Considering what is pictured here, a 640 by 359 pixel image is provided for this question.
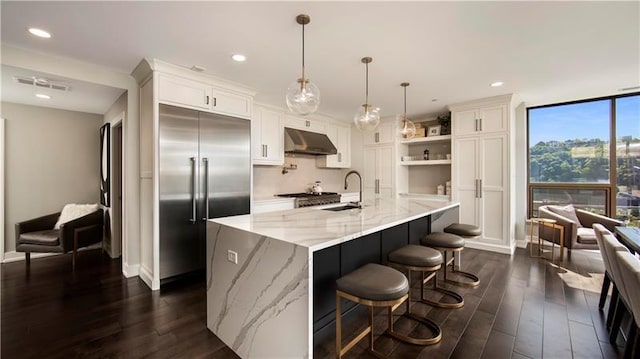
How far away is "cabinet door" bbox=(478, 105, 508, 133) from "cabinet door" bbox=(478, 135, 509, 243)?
14 centimetres

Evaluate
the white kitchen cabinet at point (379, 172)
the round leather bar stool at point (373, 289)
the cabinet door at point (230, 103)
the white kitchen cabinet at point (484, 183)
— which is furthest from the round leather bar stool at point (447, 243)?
the cabinet door at point (230, 103)

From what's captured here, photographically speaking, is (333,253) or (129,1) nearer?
(129,1)

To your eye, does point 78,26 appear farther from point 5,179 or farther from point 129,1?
point 5,179

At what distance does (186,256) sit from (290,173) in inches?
107

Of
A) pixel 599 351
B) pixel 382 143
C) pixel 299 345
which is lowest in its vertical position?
pixel 599 351

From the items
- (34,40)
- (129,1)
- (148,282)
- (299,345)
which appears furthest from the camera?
(148,282)

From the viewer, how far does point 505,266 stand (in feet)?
12.5

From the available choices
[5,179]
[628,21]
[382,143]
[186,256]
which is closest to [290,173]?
[382,143]

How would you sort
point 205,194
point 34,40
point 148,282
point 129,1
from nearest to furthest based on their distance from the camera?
point 129,1, point 34,40, point 148,282, point 205,194

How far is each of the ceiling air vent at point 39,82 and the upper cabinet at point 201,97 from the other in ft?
4.43

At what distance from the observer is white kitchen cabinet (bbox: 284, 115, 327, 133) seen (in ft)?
17.1

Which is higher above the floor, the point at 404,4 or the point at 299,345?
the point at 404,4

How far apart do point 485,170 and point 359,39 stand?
3.43 m

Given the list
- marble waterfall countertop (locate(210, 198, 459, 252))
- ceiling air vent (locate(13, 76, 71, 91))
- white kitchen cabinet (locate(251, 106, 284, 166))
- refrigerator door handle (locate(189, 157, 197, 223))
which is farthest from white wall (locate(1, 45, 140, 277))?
marble waterfall countertop (locate(210, 198, 459, 252))
